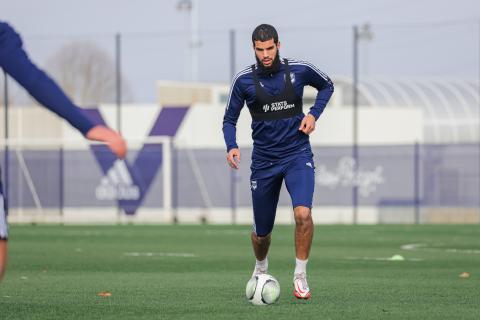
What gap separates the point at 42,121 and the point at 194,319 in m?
36.0

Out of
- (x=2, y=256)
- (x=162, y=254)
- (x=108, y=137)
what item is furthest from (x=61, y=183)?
(x=108, y=137)

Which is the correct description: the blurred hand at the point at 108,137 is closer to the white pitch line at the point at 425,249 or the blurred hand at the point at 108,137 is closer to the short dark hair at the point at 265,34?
the short dark hair at the point at 265,34

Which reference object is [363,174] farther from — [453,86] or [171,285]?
[171,285]

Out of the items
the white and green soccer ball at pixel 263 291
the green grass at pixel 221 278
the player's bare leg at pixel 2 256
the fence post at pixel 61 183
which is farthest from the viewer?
the fence post at pixel 61 183

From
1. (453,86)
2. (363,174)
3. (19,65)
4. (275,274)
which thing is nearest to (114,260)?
(275,274)

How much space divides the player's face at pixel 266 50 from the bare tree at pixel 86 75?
1961 inches

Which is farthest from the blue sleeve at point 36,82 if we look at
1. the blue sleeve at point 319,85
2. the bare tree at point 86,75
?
the bare tree at point 86,75

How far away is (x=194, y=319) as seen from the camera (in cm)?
891

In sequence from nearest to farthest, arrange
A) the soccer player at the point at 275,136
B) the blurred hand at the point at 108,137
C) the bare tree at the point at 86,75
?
1. the blurred hand at the point at 108,137
2. the soccer player at the point at 275,136
3. the bare tree at the point at 86,75

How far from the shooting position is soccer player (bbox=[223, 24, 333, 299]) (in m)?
10.4

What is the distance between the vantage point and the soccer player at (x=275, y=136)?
10398 millimetres

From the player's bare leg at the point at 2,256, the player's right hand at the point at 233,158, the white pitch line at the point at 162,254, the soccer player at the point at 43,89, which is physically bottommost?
the white pitch line at the point at 162,254

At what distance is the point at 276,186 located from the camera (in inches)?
421

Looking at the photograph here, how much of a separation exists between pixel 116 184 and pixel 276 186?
28244 mm
